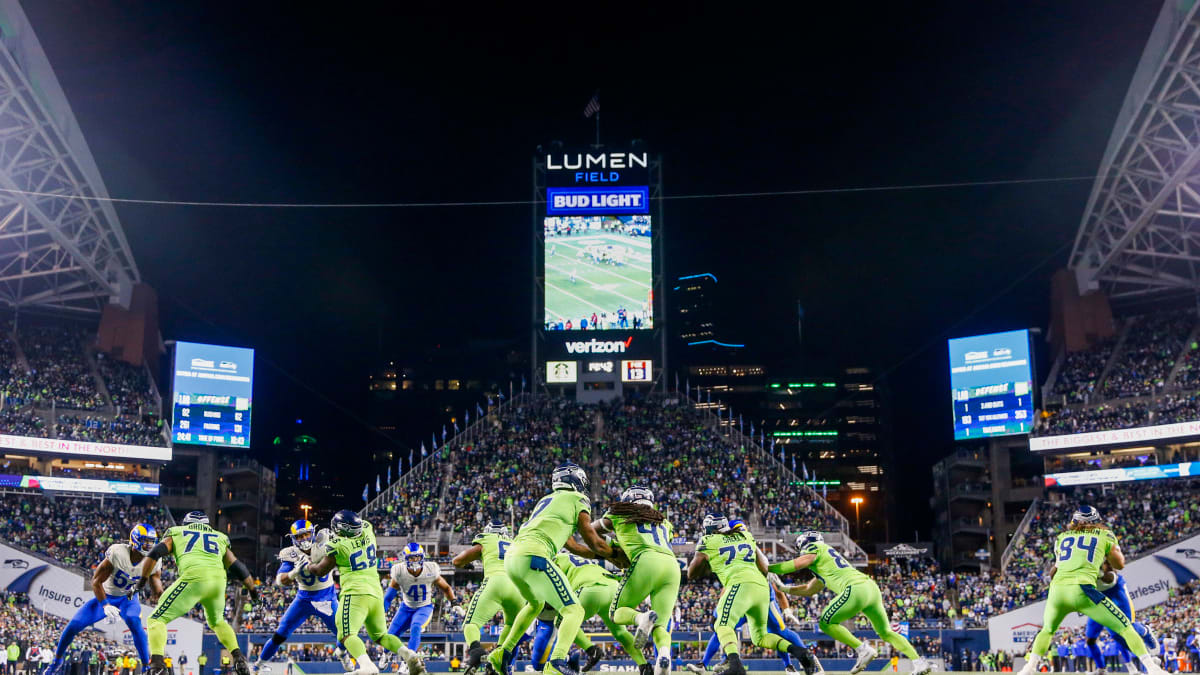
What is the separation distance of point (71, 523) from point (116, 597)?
4424cm

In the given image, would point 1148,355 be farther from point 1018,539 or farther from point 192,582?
point 192,582

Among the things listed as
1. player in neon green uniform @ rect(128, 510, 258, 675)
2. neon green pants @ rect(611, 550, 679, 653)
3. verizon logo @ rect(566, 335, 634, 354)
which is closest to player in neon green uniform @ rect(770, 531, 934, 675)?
neon green pants @ rect(611, 550, 679, 653)

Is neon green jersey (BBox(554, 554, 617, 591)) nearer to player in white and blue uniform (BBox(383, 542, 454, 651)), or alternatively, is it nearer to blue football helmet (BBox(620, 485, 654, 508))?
blue football helmet (BBox(620, 485, 654, 508))

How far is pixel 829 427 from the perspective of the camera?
145500mm

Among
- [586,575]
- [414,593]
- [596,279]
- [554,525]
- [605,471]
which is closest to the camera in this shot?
[554,525]

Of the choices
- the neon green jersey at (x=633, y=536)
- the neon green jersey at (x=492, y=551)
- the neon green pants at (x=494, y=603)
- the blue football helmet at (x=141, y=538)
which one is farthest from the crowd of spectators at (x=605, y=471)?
the neon green jersey at (x=633, y=536)

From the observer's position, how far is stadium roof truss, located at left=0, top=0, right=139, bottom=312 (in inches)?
1741

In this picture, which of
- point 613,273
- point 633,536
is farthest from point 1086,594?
point 613,273

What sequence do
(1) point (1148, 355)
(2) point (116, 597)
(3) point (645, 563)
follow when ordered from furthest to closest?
(1) point (1148, 355) → (2) point (116, 597) → (3) point (645, 563)

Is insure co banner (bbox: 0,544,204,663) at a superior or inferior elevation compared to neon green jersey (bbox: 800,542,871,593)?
inferior

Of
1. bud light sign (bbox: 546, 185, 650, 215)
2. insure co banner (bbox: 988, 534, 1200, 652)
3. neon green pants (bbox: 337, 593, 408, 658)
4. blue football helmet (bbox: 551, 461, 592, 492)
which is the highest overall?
bud light sign (bbox: 546, 185, 650, 215)

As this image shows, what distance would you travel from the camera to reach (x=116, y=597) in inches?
714

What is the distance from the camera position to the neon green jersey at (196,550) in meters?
16.5

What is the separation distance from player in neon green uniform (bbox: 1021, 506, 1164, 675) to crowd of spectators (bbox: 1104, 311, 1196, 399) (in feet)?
162
